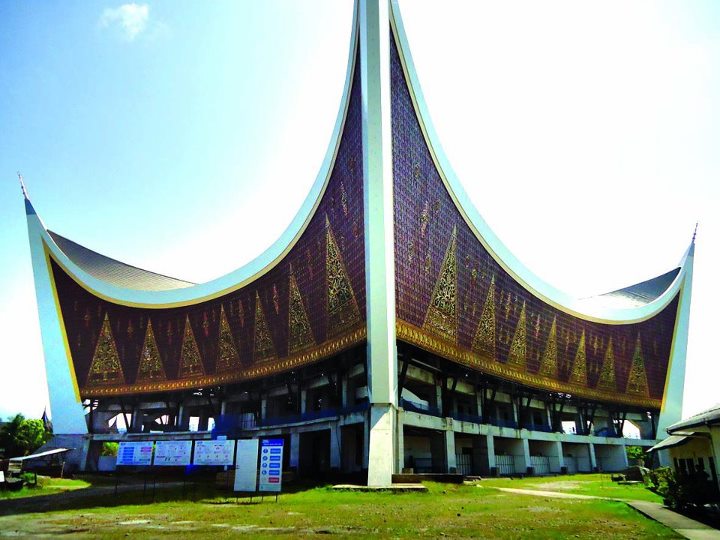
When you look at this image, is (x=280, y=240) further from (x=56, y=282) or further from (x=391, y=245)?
(x=56, y=282)

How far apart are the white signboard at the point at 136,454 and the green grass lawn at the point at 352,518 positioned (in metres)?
0.99

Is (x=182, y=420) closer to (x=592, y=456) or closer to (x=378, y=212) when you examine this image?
(x=378, y=212)

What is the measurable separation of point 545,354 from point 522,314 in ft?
11.8

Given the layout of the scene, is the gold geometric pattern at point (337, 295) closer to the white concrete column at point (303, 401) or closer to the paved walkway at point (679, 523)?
the white concrete column at point (303, 401)

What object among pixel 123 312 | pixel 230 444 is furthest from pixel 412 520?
pixel 123 312

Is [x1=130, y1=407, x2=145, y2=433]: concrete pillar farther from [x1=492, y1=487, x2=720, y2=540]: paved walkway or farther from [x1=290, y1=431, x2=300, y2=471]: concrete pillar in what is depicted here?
[x1=492, y1=487, x2=720, y2=540]: paved walkway

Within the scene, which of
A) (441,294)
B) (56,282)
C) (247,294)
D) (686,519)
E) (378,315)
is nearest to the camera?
(686,519)

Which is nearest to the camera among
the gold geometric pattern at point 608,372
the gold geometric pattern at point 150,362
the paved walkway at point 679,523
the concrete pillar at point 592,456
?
the paved walkway at point 679,523

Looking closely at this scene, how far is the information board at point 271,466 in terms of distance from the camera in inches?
417

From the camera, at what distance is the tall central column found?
15956 millimetres

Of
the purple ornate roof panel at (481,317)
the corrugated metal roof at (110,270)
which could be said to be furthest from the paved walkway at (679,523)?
the corrugated metal roof at (110,270)

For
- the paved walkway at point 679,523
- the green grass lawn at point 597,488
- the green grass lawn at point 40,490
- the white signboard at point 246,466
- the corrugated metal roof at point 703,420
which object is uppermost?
the corrugated metal roof at point 703,420

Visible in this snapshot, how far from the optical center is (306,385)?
25.5 meters

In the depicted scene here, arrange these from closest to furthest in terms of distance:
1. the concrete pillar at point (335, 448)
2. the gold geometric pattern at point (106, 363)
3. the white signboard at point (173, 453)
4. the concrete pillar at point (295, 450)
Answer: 1. the white signboard at point (173, 453)
2. the concrete pillar at point (335, 448)
3. the concrete pillar at point (295, 450)
4. the gold geometric pattern at point (106, 363)
